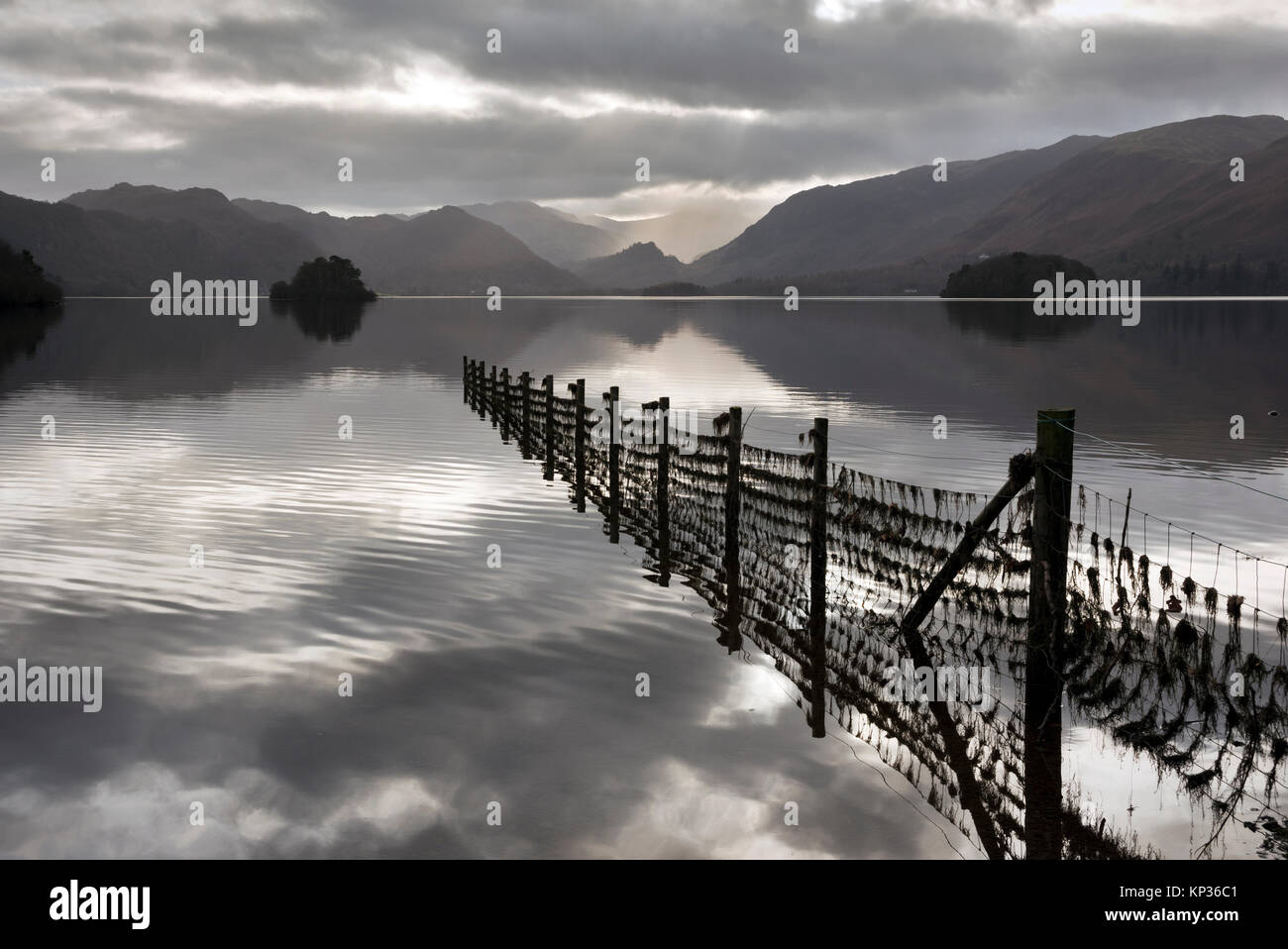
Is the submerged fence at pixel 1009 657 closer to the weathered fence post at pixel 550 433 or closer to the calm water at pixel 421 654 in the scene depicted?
the calm water at pixel 421 654

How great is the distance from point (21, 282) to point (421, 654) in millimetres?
190847

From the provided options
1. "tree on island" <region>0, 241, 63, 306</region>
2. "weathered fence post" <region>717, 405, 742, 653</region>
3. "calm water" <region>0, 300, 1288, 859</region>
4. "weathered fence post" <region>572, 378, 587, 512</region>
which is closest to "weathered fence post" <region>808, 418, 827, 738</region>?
"calm water" <region>0, 300, 1288, 859</region>

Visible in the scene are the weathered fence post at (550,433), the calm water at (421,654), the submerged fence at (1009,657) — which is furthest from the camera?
the weathered fence post at (550,433)

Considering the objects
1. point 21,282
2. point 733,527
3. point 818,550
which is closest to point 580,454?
point 733,527

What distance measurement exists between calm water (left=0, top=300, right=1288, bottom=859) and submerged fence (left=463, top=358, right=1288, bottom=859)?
0.42 meters

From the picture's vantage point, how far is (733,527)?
19.0 metres

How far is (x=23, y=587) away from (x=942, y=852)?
14.7 metres

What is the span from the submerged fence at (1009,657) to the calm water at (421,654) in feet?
1.39

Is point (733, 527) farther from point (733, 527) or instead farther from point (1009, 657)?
point (1009, 657)

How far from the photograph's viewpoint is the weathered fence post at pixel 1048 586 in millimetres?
11586

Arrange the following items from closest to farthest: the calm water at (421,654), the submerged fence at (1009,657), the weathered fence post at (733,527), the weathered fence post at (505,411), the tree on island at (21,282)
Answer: the calm water at (421,654), the submerged fence at (1009,657), the weathered fence post at (733,527), the weathered fence post at (505,411), the tree on island at (21,282)

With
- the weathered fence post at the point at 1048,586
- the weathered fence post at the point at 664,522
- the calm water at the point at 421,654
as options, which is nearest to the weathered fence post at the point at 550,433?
the calm water at the point at 421,654
